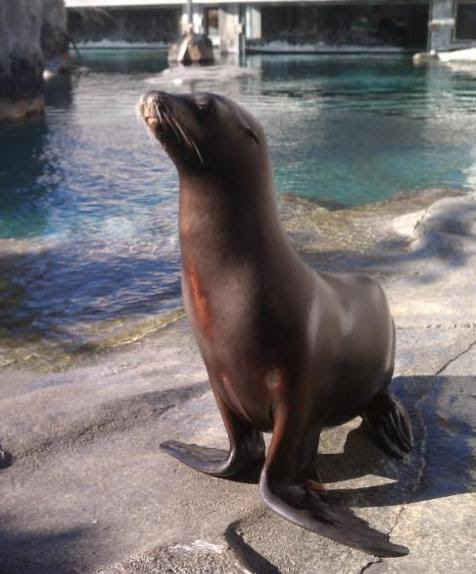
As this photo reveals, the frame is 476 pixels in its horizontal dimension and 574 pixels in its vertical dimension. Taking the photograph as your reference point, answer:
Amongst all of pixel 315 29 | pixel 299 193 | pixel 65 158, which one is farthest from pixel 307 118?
pixel 315 29

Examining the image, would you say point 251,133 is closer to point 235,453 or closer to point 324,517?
point 235,453

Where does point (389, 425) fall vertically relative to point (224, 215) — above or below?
below

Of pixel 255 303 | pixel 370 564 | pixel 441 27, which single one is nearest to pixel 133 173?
pixel 255 303

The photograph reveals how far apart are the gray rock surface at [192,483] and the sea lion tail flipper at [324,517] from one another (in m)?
0.04

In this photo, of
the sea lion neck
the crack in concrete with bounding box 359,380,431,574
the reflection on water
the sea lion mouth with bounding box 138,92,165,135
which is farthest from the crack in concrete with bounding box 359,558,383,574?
the reflection on water

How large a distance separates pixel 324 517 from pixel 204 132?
45.0 inches

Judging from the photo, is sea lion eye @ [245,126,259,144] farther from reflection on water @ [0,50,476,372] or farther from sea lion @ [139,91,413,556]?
reflection on water @ [0,50,476,372]

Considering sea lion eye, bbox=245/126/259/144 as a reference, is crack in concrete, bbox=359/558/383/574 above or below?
below

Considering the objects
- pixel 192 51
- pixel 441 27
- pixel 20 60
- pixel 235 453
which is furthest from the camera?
pixel 441 27

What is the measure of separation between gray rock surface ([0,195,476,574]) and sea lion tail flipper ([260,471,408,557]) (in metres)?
0.04

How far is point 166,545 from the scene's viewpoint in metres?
2.17

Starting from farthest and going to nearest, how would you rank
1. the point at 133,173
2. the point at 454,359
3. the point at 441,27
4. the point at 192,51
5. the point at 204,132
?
the point at 441,27, the point at 192,51, the point at 133,173, the point at 454,359, the point at 204,132

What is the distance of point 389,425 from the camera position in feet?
8.84

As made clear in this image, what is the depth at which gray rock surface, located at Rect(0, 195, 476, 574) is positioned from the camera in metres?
2.14
